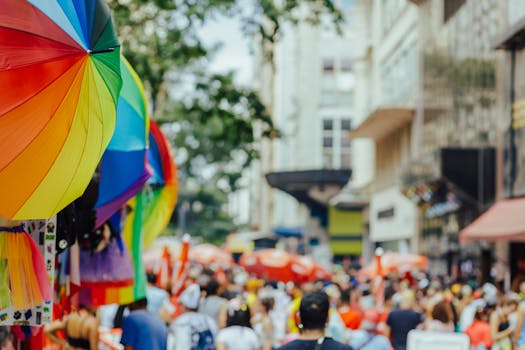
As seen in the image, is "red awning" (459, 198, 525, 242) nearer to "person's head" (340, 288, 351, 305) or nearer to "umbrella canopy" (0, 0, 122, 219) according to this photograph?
"person's head" (340, 288, 351, 305)

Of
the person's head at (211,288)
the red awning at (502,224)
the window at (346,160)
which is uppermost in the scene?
the window at (346,160)

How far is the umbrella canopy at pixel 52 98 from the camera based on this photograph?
15.5ft

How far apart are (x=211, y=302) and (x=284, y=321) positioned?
8.92 ft

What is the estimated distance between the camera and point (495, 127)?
25719 mm

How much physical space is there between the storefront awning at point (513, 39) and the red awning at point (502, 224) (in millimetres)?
3235

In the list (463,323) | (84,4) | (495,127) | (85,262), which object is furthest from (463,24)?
(84,4)

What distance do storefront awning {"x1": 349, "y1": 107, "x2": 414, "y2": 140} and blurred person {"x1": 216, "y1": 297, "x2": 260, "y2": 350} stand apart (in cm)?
2610

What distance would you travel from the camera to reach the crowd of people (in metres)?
9.26

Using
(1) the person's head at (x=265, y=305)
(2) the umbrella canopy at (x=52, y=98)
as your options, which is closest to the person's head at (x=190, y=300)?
(1) the person's head at (x=265, y=305)

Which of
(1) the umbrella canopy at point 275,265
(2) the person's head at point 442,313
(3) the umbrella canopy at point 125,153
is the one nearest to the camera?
(3) the umbrella canopy at point 125,153

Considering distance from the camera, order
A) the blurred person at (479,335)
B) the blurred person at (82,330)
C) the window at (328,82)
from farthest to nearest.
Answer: the window at (328,82) < the blurred person at (479,335) < the blurred person at (82,330)

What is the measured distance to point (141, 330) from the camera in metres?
9.41

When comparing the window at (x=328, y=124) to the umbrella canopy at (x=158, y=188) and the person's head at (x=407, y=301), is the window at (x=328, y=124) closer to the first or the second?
the person's head at (x=407, y=301)

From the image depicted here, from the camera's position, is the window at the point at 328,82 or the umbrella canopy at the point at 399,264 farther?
the window at the point at 328,82
